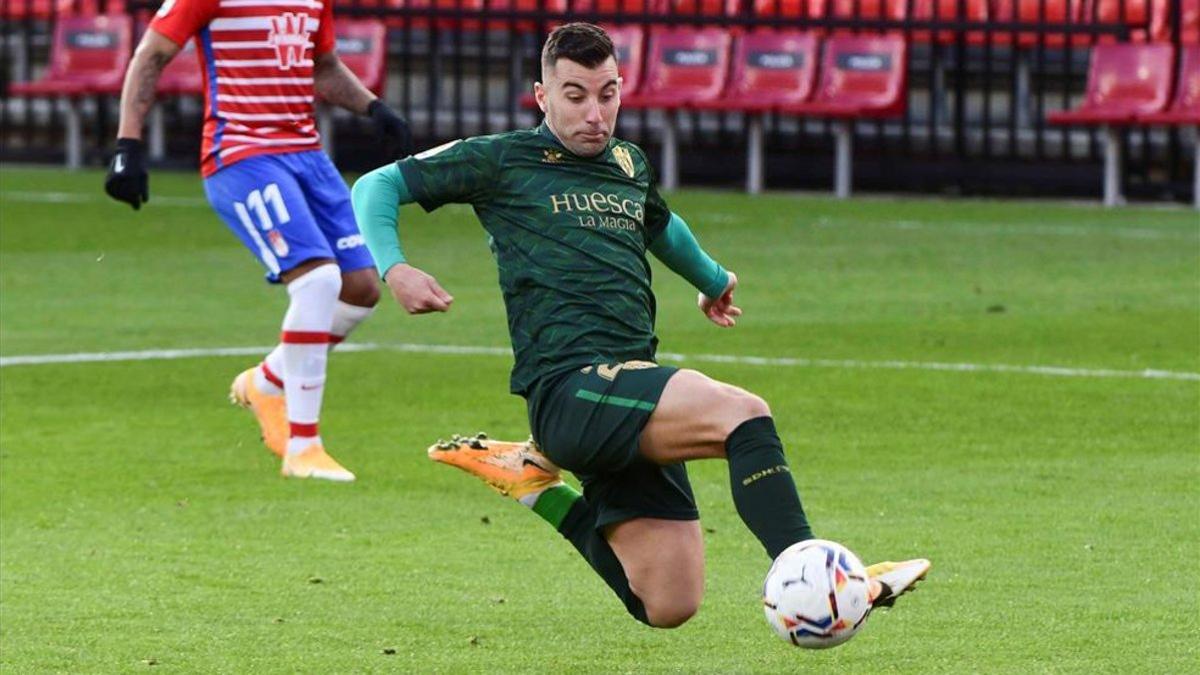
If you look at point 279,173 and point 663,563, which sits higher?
point 279,173

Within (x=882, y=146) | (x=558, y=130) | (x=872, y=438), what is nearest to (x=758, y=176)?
(x=882, y=146)

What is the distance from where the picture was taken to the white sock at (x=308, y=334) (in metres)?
9.49

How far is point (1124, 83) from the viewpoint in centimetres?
2188

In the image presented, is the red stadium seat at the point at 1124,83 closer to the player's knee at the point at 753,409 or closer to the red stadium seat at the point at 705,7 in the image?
the red stadium seat at the point at 705,7

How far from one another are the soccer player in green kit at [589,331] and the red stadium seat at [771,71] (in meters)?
16.5

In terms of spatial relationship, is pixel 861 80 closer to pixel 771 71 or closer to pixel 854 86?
pixel 854 86

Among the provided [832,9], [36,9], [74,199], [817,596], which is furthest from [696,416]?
[36,9]

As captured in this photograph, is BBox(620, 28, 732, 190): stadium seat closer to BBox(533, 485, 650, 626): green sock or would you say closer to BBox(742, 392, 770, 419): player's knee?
BBox(533, 485, 650, 626): green sock

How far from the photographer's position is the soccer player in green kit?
5.71 metres

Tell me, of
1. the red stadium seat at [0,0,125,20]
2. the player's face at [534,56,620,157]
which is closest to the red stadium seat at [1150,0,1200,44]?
the red stadium seat at [0,0,125,20]

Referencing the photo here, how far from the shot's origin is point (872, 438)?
33.1ft

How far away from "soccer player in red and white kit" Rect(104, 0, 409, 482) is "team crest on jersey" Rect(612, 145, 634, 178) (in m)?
3.19

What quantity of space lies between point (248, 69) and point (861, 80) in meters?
13.7

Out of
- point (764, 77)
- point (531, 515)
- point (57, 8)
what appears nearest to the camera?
point (531, 515)
